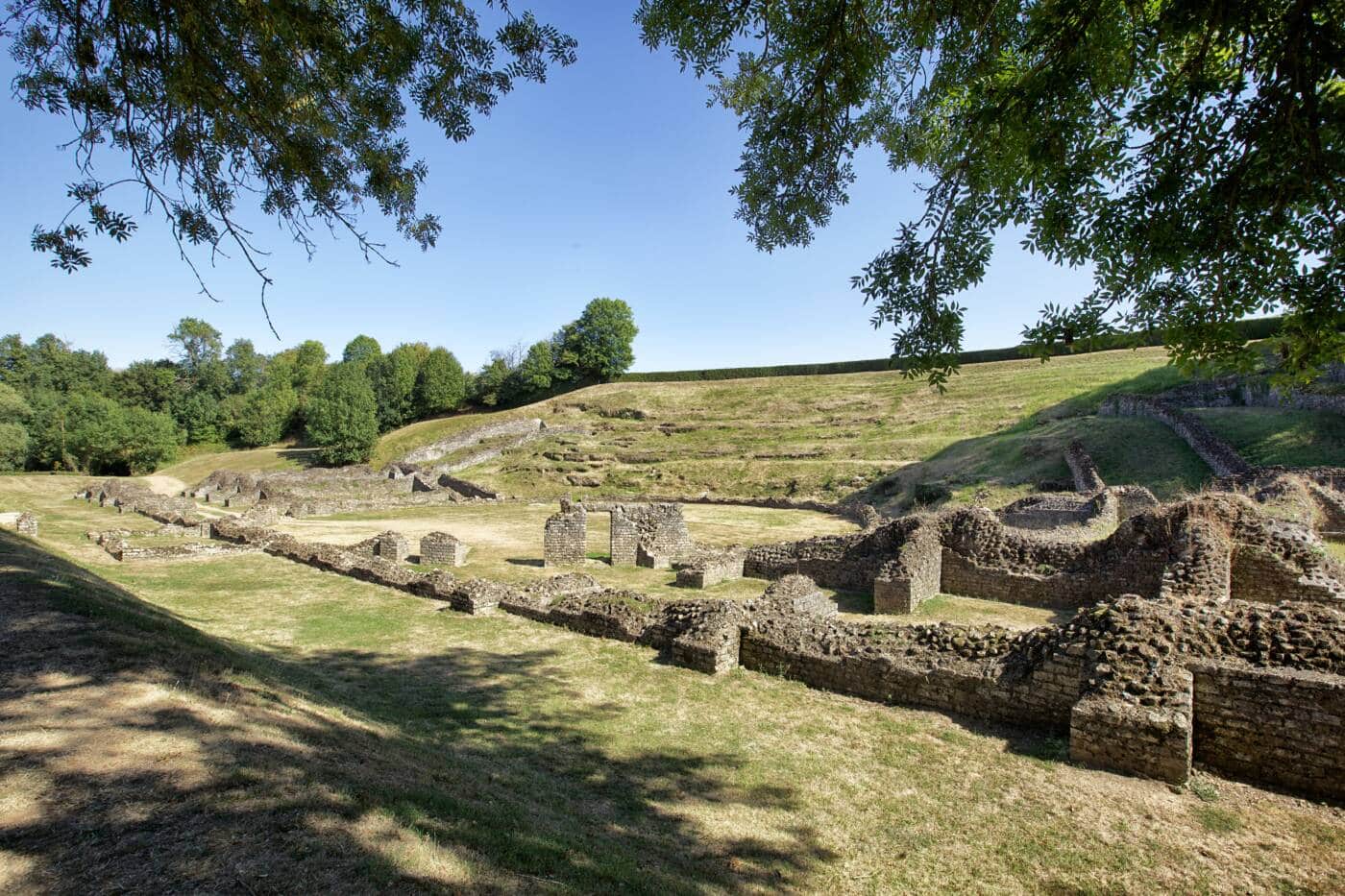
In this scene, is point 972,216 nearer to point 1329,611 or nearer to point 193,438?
point 1329,611

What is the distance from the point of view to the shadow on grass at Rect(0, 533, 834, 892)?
296 centimetres

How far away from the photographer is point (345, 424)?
5962 centimetres

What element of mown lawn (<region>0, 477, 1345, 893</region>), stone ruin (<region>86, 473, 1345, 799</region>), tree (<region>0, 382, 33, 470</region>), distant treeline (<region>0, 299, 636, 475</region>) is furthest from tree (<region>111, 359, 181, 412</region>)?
mown lawn (<region>0, 477, 1345, 893</region>)

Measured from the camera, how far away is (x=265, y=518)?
99.2ft

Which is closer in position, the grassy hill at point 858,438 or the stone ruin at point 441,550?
the stone ruin at point 441,550

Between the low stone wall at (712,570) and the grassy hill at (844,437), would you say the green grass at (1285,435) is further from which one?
the low stone wall at (712,570)

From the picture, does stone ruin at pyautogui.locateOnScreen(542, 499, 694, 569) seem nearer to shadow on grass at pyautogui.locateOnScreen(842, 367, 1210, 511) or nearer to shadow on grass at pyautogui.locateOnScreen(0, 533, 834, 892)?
shadow on grass at pyautogui.locateOnScreen(0, 533, 834, 892)

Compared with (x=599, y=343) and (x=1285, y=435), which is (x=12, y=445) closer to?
(x=599, y=343)

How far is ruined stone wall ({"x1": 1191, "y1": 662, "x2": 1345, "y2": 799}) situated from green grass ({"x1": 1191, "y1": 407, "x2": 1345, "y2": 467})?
25429 mm

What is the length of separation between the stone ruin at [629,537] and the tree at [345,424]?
47.4 m

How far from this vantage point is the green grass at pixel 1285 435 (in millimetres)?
23594

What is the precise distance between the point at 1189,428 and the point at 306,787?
3497 cm

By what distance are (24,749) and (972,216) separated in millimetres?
7578

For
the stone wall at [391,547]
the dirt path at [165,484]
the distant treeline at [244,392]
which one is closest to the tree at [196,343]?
the distant treeline at [244,392]
